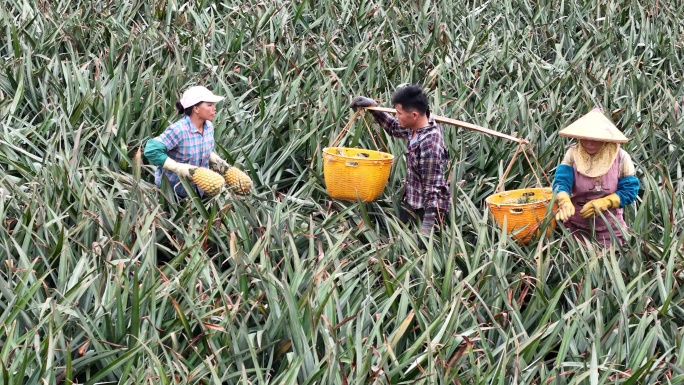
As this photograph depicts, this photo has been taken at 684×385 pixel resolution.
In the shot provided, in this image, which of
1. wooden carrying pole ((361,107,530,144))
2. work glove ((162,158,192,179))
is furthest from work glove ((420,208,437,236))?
work glove ((162,158,192,179))

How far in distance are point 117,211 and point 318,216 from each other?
1.06 m

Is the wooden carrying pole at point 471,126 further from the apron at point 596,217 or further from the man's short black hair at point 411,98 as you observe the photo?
the apron at point 596,217

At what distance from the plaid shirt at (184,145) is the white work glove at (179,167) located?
→ 0.10 meters

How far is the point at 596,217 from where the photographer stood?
4.31 meters

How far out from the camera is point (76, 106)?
5387mm

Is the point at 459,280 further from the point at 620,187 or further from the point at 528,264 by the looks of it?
the point at 620,187

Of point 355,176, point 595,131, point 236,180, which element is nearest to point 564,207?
point 595,131

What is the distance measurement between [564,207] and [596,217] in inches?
8.3

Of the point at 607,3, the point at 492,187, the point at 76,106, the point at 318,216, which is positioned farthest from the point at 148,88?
the point at 607,3

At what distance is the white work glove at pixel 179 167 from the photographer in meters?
4.39

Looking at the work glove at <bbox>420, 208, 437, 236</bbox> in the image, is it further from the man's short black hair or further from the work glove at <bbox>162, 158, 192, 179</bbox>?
the work glove at <bbox>162, 158, 192, 179</bbox>

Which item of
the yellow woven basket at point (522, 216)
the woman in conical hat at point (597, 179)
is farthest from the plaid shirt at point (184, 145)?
the woman in conical hat at point (597, 179)

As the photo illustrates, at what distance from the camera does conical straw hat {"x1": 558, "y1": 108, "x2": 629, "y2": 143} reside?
4.14 metres

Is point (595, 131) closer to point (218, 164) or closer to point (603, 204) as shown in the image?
point (603, 204)
